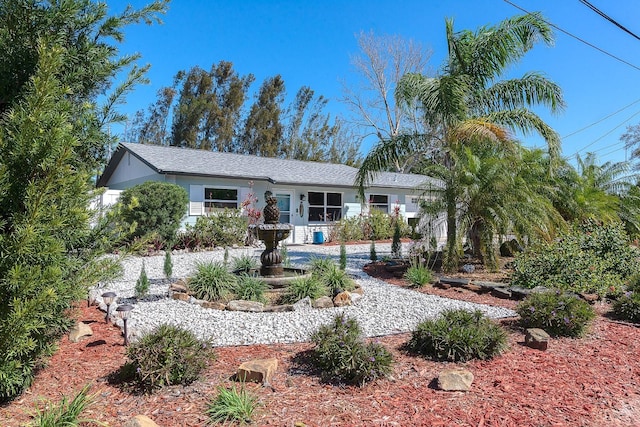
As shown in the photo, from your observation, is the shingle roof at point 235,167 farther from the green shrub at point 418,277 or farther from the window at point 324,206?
the green shrub at point 418,277

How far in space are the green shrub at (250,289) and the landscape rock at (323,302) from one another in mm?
816

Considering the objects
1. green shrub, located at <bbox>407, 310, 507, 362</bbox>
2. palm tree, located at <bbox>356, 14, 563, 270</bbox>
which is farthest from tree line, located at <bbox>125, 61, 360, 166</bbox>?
green shrub, located at <bbox>407, 310, 507, 362</bbox>

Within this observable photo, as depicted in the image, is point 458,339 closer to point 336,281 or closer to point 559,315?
point 559,315

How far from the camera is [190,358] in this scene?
327cm

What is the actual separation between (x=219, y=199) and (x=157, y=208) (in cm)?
324

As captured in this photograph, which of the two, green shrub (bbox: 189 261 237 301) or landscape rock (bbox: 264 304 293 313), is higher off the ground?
green shrub (bbox: 189 261 237 301)

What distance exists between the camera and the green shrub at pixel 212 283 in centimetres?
645

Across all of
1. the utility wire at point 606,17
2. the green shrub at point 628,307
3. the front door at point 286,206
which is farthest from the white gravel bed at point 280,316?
the front door at point 286,206

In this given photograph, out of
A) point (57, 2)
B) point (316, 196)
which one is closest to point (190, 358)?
point (57, 2)

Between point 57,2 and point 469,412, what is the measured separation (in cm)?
449

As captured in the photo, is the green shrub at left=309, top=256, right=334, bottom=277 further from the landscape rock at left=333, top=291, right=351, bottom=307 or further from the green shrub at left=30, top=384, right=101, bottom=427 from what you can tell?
the green shrub at left=30, top=384, right=101, bottom=427

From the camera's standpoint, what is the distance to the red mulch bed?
284 centimetres

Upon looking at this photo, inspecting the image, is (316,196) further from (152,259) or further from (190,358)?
(190,358)

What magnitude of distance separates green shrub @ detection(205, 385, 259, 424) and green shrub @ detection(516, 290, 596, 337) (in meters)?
3.52
